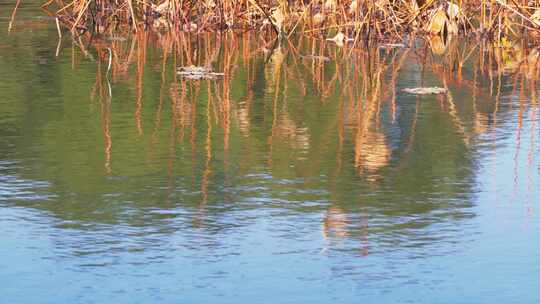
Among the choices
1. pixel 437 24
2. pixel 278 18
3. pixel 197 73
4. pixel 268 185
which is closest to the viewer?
pixel 268 185

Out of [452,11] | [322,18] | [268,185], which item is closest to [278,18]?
[322,18]

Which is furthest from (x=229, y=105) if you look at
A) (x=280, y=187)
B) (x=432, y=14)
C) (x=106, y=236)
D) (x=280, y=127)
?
(x=432, y=14)

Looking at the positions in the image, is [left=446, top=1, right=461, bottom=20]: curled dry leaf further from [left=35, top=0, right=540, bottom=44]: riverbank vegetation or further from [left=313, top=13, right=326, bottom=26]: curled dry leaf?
[left=313, top=13, right=326, bottom=26]: curled dry leaf

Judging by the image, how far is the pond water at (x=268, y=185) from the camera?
17.6 ft

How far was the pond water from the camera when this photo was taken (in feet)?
17.6

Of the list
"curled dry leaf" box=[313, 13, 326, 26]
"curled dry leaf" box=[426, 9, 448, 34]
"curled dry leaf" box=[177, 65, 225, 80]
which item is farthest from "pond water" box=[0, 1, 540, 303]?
"curled dry leaf" box=[313, 13, 326, 26]

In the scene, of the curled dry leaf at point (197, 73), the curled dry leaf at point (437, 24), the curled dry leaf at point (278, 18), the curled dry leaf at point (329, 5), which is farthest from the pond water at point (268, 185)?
the curled dry leaf at point (329, 5)

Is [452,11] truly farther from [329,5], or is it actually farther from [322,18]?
[329,5]

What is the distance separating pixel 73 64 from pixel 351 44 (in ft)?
14.5

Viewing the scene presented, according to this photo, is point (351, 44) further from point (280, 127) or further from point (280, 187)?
point (280, 187)

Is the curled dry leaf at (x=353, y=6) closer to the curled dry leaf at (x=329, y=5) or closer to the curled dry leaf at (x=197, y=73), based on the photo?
the curled dry leaf at (x=329, y=5)

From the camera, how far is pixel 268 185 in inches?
291

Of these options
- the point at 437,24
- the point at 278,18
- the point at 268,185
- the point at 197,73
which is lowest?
the point at 268,185

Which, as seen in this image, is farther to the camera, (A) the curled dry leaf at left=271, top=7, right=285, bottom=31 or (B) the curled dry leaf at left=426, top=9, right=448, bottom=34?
(B) the curled dry leaf at left=426, top=9, right=448, bottom=34
